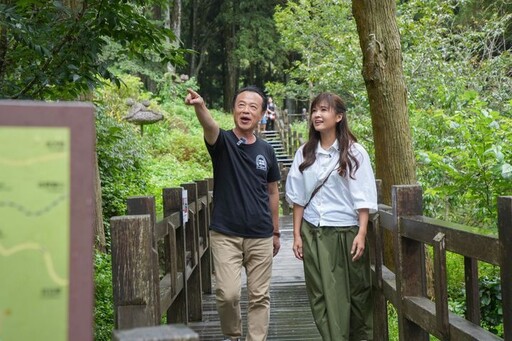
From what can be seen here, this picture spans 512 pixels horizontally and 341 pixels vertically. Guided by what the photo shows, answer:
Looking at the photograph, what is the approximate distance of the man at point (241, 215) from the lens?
467cm

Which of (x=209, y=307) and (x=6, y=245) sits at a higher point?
(x=6, y=245)

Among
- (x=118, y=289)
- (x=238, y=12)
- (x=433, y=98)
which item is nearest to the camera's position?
(x=118, y=289)

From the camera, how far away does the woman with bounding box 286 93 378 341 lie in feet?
14.8

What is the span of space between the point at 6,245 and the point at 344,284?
10.7ft

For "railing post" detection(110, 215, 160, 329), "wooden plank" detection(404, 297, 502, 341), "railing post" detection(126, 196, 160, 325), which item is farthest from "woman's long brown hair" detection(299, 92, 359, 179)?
"railing post" detection(110, 215, 160, 329)

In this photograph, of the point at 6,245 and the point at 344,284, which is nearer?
the point at 6,245

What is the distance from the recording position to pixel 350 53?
15711 millimetres

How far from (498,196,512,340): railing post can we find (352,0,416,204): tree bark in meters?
3.52

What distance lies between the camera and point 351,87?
626 inches

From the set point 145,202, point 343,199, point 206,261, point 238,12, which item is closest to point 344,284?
point 343,199

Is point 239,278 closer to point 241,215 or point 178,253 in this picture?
point 241,215

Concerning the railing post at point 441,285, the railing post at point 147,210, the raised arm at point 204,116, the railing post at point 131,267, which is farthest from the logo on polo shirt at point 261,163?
the railing post at point 131,267

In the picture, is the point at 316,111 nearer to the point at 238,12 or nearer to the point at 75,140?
the point at 75,140

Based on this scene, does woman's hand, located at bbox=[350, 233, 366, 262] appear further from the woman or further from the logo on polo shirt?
the logo on polo shirt
